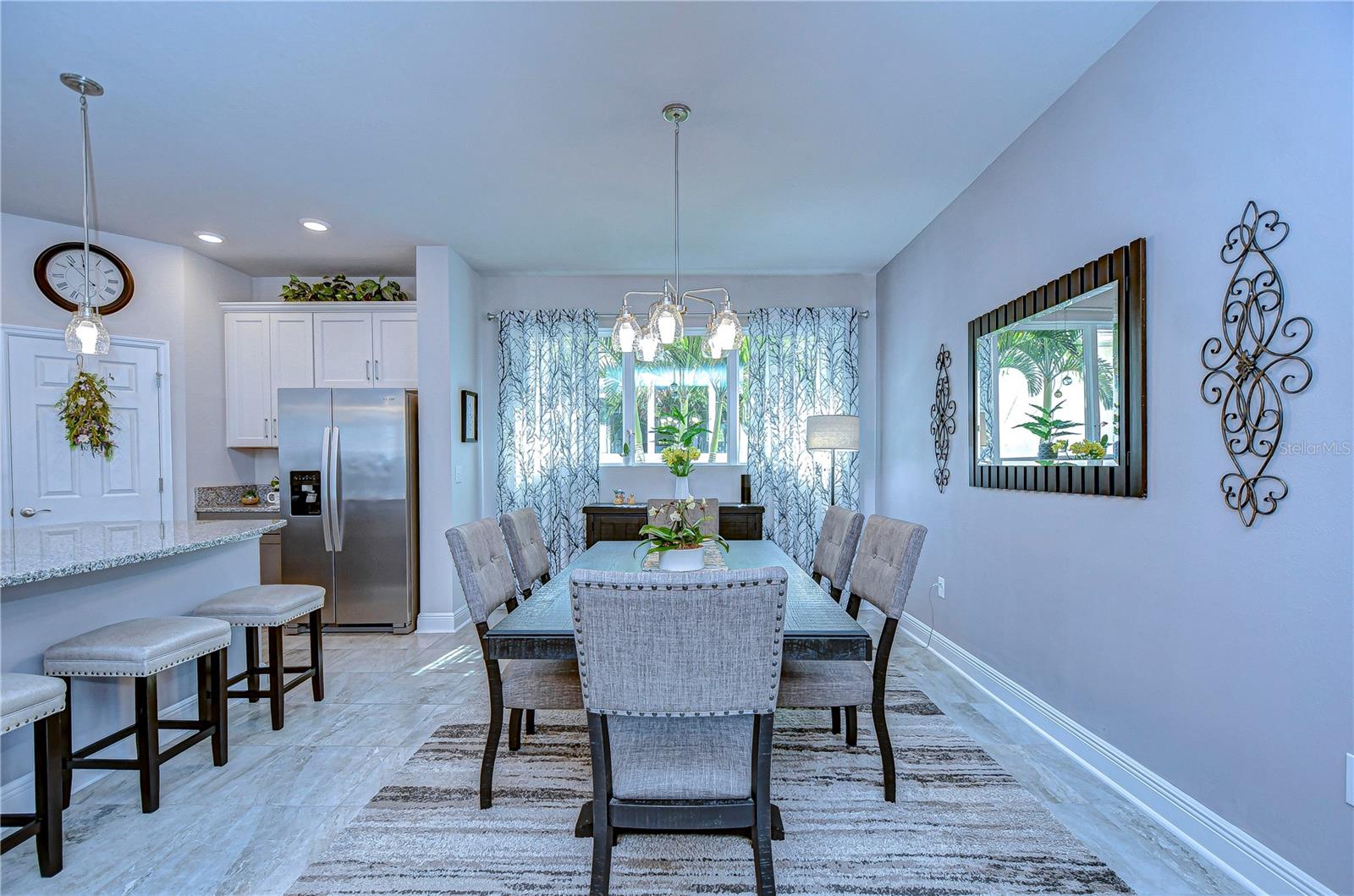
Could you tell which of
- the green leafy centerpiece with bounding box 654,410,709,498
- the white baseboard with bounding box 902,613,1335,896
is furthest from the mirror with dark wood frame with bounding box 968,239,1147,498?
the green leafy centerpiece with bounding box 654,410,709,498

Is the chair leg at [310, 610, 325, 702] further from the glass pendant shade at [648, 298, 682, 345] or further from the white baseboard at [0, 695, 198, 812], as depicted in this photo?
the glass pendant shade at [648, 298, 682, 345]

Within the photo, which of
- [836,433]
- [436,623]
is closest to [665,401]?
[836,433]

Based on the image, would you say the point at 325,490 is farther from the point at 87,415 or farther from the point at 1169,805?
the point at 1169,805

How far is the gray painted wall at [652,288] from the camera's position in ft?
16.6

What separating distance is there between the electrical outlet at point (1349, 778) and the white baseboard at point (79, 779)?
3776mm

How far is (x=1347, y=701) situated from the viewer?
1475 mm

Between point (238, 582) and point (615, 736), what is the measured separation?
8.58 feet

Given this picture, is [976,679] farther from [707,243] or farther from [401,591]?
[401,591]

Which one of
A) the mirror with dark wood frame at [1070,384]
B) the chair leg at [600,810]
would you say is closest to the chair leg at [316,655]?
the chair leg at [600,810]

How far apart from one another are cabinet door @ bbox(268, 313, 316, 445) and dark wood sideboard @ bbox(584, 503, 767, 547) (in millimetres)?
2345

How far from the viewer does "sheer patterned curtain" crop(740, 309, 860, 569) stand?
495 cm

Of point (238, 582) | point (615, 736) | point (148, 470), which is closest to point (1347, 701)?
point (615, 736)

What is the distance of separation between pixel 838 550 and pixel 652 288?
306 centimetres

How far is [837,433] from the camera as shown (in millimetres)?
4367
